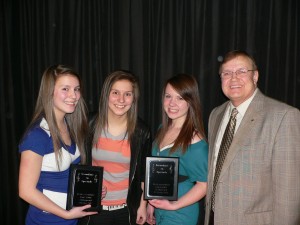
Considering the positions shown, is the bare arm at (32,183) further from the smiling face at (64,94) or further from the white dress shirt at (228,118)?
the white dress shirt at (228,118)

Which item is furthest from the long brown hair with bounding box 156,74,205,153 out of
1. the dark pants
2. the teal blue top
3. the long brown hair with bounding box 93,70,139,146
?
the dark pants

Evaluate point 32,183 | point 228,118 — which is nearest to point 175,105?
point 228,118

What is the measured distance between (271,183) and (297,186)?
0.18 m

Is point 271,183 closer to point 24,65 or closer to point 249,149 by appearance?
point 249,149

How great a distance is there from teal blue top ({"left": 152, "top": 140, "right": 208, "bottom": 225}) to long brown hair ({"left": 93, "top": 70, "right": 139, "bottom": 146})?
1.82 ft

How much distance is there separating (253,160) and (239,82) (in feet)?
1.95

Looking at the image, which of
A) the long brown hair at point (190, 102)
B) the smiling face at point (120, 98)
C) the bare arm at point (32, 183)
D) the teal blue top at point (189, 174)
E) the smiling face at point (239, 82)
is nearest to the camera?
the bare arm at point (32, 183)

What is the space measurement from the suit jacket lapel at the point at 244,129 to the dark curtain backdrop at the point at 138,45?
4.23ft

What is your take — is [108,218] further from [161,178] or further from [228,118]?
[228,118]

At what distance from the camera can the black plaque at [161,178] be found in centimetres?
218

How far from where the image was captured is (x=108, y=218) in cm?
244

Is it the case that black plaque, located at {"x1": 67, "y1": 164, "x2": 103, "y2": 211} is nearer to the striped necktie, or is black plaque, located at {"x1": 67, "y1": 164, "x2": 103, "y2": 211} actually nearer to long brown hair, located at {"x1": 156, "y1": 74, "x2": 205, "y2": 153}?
long brown hair, located at {"x1": 156, "y1": 74, "x2": 205, "y2": 153}

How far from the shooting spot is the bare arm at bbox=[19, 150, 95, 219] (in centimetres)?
197

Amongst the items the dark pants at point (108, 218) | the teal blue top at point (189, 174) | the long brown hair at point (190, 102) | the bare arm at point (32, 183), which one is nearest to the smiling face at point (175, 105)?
the long brown hair at point (190, 102)
